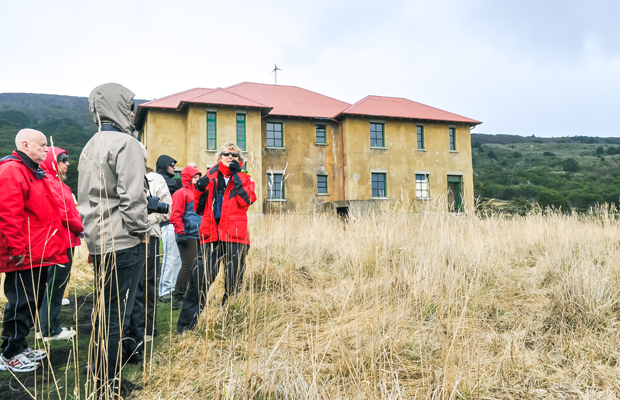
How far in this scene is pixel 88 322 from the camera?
3.90 meters

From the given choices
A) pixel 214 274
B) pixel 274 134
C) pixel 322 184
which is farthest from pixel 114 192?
pixel 322 184

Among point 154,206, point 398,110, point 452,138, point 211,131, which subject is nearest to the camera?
point 154,206

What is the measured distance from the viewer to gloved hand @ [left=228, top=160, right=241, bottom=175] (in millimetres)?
3383

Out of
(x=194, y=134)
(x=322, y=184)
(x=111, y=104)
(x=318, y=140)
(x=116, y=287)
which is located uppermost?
(x=318, y=140)

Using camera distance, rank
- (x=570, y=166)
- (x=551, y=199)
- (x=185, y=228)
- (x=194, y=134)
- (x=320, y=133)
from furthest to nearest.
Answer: (x=570, y=166), (x=551, y=199), (x=320, y=133), (x=194, y=134), (x=185, y=228)

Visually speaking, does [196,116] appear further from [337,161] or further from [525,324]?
[525,324]

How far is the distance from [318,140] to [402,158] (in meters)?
5.17

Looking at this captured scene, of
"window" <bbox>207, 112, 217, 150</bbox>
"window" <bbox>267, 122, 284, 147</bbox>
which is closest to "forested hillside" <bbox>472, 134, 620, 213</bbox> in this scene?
"window" <bbox>267, 122, 284, 147</bbox>

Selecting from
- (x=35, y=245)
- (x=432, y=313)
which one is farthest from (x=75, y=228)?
(x=432, y=313)

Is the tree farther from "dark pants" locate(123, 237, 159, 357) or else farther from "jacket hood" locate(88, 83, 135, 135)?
"jacket hood" locate(88, 83, 135, 135)

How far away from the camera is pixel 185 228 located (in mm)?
4426

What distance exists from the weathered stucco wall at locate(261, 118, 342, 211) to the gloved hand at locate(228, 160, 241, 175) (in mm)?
17397

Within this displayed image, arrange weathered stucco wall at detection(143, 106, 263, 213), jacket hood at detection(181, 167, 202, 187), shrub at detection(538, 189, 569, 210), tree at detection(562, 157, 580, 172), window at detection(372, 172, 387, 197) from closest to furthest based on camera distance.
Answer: jacket hood at detection(181, 167, 202, 187) < weathered stucco wall at detection(143, 106, 263, 213) < window at detection(372, 172, 387, 197) < shrub at detection(538, 189, 569, 210) < tree at detection(562, 157, 580, 172)

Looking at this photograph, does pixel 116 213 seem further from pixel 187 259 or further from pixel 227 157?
pixel 187 259
